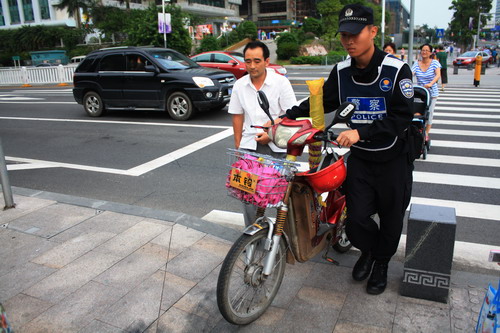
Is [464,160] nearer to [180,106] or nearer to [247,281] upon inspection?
[247,281]

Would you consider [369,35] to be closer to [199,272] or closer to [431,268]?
[431,268]

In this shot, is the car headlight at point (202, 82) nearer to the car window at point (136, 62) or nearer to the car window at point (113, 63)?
the car window at point (136, 62)

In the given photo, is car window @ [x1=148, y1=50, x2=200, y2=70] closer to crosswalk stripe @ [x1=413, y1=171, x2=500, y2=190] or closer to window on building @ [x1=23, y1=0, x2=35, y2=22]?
crosswalk stripe @ [x1=413, y1=171, x2=500, y2=190]

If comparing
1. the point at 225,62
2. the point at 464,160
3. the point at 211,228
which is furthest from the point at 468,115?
the point at 225,62

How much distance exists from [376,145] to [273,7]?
100427 mm

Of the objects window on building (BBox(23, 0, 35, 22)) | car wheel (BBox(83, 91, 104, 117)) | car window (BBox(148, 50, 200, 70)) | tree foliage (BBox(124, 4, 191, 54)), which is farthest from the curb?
window on building (BBox(23, 0, 35, 22))

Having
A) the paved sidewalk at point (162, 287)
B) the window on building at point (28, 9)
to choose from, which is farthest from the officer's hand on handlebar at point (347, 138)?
the window on building at point (28, 9)

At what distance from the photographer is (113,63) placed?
12.0m

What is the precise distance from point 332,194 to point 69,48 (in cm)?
6060

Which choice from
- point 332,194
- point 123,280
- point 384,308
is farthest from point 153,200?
point 384,308

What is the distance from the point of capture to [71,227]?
15.3 feet

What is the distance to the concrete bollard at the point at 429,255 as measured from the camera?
10.2 feet

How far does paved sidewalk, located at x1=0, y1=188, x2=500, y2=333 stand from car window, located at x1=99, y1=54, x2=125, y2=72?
25.9 feet

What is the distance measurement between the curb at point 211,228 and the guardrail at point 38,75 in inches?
854
